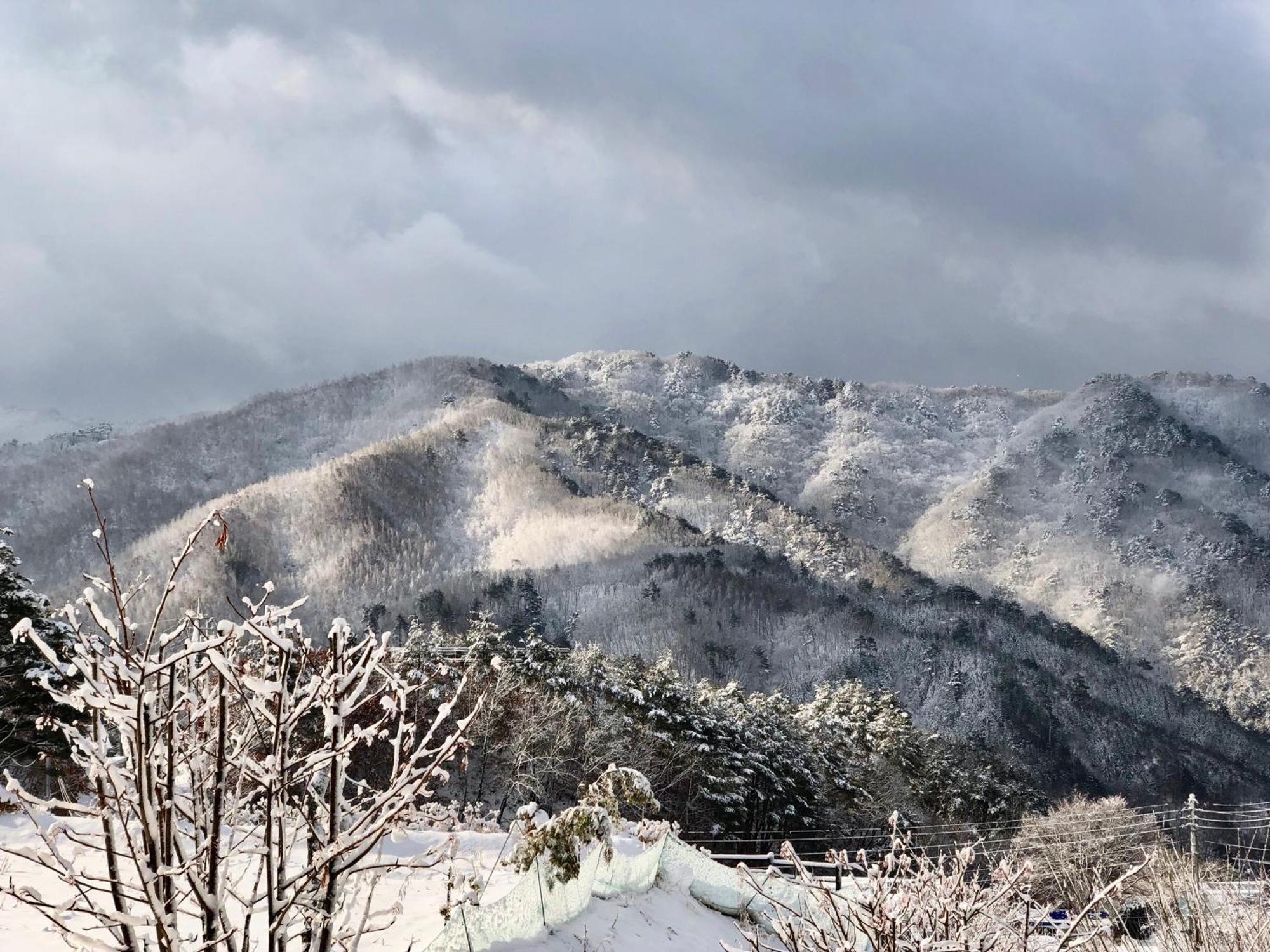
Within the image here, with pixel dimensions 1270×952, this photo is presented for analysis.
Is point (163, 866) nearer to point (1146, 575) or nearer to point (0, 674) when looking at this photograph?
point (0, 674)

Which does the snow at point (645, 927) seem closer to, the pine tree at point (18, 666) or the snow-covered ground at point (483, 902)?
the snow-covered ground at point (483, 902)

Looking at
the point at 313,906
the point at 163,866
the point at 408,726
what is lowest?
the point at 313,906

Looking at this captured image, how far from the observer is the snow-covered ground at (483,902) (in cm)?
718

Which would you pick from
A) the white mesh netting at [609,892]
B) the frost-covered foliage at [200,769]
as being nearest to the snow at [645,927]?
the white mesh netting at [609,892]

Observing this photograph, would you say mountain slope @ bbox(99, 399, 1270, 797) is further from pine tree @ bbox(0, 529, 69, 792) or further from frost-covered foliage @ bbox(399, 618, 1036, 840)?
pine tree @ bbox(0, 529, 69, 792)

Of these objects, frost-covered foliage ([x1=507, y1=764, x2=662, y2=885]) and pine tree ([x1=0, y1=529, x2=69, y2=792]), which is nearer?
frost-covered foliage ([x1=507, y1=764, x2=662, y2=885])

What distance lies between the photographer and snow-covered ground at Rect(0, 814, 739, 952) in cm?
718

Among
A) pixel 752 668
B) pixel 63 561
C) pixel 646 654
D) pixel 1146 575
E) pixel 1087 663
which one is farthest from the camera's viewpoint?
pixel 1146 575

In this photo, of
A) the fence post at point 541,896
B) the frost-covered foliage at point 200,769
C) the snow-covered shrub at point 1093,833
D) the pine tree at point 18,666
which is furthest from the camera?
the snow-covered shrub at point 1093,833

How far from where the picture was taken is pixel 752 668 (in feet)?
369

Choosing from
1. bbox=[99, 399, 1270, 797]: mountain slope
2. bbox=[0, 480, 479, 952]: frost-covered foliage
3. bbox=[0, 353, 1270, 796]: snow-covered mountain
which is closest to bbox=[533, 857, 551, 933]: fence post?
bbox=[0, 480, 479, 952]: frost-covered foliage

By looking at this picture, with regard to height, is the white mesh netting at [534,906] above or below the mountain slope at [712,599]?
above

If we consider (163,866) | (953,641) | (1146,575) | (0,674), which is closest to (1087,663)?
(953,641)

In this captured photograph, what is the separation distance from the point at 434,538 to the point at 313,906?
6485 inches
